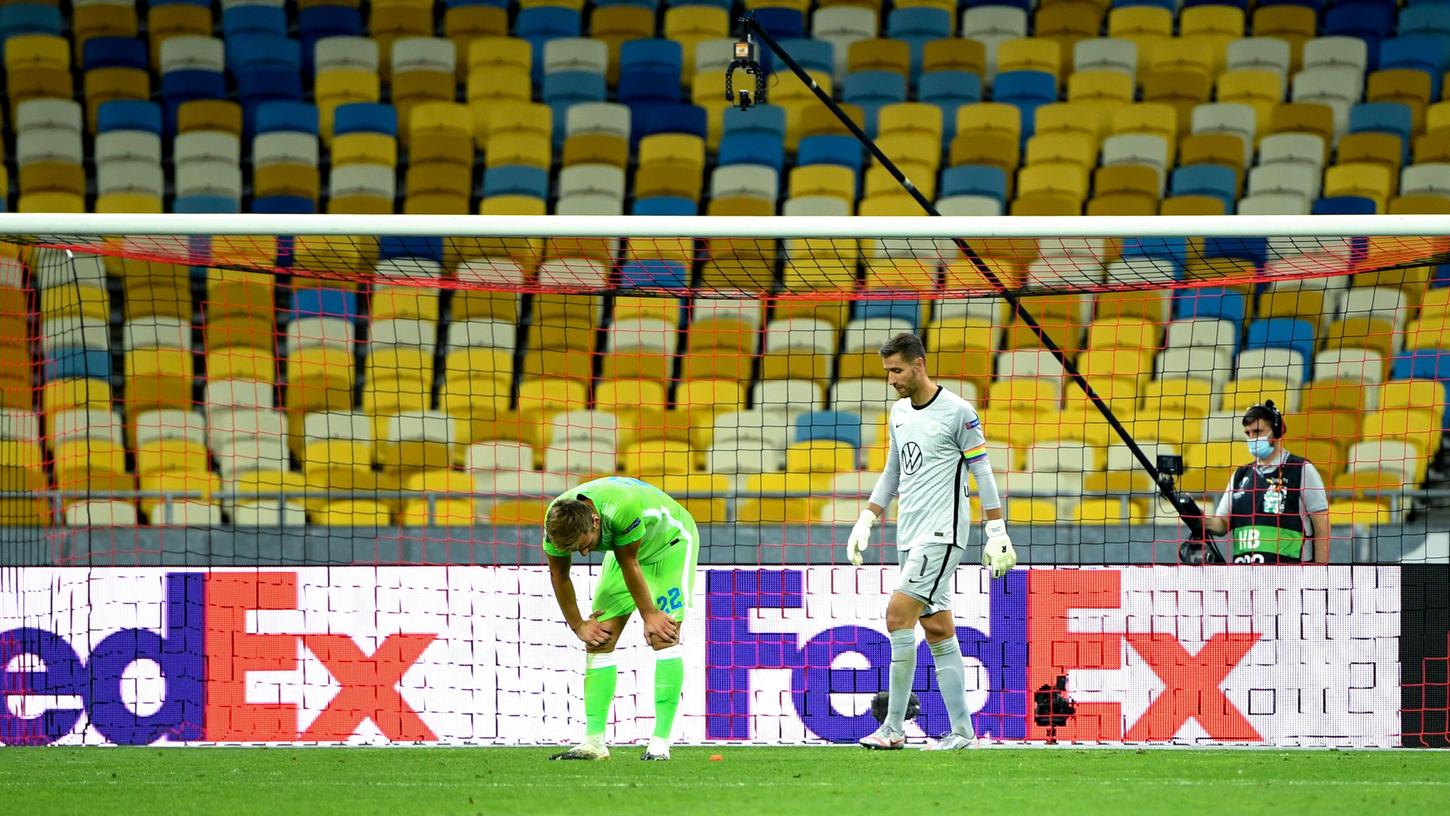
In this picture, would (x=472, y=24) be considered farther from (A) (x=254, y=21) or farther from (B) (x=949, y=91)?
(B) (x=949, y=91)

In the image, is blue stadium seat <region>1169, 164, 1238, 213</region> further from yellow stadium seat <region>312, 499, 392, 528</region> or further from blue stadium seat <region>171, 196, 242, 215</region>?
blue stadium seat <region>171, 196, 242, 215</region>

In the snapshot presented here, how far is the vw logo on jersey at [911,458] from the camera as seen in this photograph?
22.2 ft

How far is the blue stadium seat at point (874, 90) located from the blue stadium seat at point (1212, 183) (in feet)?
8.26

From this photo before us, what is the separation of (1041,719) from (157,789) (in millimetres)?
3991

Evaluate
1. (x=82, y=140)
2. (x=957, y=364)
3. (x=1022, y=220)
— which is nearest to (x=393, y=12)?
(x=82, y=140)

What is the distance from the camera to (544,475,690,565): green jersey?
598cm

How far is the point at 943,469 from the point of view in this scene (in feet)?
22.0

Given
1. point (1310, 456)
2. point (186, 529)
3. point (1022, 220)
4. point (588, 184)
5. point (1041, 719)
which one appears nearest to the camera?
point (1022, 220)

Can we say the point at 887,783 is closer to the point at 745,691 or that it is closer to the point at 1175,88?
the point at 745,691

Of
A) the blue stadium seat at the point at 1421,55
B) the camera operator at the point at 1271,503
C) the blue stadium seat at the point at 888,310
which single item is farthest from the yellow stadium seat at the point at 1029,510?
the blue stadium seat at the point at 1421,55

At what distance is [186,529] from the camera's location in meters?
9.39

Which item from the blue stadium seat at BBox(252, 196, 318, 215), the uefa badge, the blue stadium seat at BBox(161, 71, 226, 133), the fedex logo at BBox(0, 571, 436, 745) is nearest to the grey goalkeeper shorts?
the uefa badge

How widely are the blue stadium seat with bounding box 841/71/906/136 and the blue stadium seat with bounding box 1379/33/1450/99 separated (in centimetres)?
415

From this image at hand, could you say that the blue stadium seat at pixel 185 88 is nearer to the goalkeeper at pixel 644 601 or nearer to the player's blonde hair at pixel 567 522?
the goalkeeper at pixel 644 601
